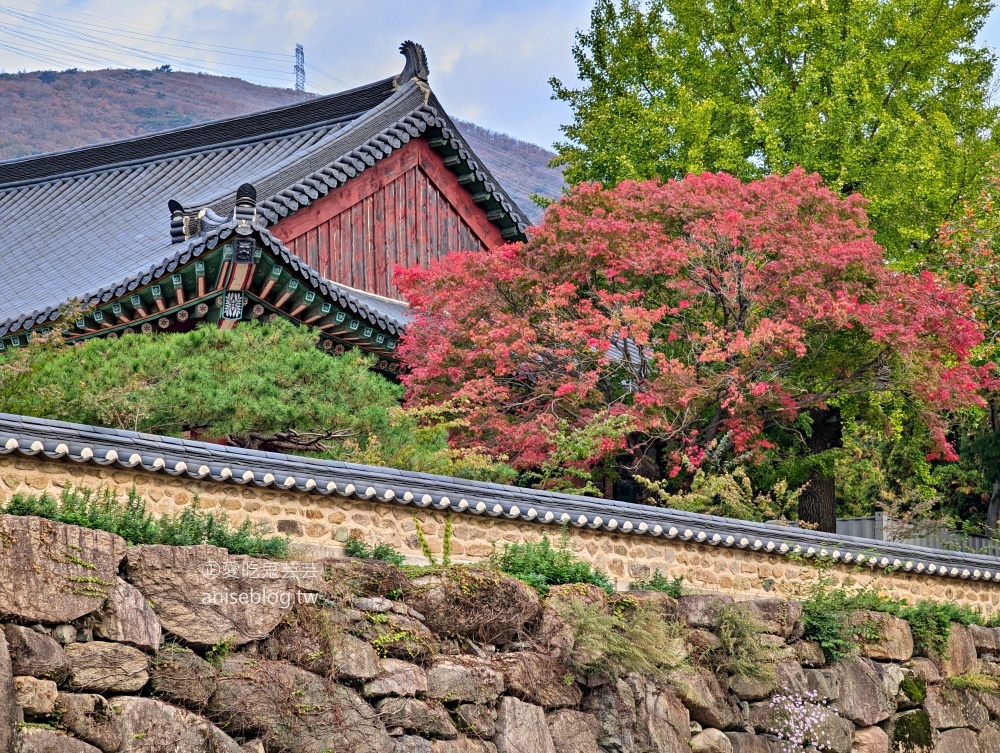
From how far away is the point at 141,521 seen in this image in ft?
35.1

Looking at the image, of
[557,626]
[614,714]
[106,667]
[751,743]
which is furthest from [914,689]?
[106,667]

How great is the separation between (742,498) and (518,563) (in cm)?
497

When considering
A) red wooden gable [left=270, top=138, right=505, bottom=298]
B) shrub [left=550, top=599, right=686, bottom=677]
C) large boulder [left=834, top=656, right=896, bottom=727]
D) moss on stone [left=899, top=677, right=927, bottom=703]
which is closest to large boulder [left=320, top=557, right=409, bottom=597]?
shrub [left=550, top=599, right=686, bottom=677]

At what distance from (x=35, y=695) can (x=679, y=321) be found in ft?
38.9

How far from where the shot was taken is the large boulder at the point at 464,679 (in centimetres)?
1180

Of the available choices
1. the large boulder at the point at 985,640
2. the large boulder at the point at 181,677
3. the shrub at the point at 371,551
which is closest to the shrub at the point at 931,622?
the large boulder at the point at 985,640

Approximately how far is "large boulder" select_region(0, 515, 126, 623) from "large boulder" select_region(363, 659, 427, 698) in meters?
2.51

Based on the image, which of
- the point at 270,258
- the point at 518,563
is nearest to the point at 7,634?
the point at 518,563

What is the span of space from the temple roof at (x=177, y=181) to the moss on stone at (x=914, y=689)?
8.60 metres

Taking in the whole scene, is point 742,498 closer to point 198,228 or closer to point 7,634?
point 198,228

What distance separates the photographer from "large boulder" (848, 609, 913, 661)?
16.3m

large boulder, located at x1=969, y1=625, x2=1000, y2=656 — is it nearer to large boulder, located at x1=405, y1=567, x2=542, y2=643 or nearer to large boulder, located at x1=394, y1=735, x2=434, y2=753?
large boulder, located at x1=405, y1=567, x2=542, y2=643

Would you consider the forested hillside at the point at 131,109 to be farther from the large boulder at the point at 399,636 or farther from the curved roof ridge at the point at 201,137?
the large boulder at the point at 399,636

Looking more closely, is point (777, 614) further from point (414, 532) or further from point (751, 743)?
point (414, 532)
